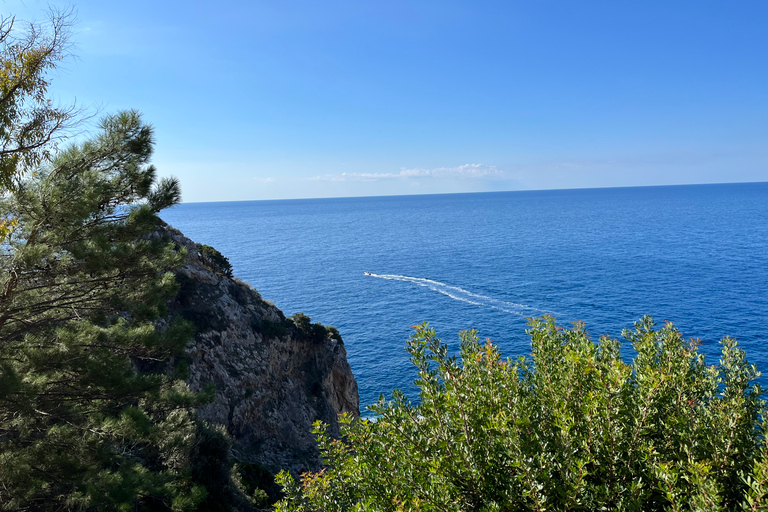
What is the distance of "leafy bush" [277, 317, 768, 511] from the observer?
7.09 metres

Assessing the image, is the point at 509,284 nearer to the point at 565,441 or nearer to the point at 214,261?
the point at 214,261

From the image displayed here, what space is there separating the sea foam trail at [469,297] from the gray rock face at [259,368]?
27.8 m

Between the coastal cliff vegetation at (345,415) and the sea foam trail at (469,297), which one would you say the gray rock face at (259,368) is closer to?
the coastal cliff vegetation at (345,415)

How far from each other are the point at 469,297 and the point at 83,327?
2298 inches

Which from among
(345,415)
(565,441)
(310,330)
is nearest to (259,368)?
(310,330)

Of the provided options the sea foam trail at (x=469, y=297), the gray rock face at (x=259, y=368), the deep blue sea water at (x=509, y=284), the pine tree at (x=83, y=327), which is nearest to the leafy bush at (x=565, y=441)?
the pine tree at (x=83, y=327)

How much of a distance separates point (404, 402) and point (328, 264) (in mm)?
87855

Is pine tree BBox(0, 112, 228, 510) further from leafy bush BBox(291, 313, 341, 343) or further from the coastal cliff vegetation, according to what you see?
leafy bush BBox(291, 313, 341, 343)

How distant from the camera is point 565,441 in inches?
291

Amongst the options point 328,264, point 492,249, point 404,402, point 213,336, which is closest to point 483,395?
point 404,402

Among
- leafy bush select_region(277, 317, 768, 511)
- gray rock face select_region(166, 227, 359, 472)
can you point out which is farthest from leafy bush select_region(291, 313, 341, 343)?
leafy bush select_region(277, 317, 768, 511)

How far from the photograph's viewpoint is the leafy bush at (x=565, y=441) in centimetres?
709

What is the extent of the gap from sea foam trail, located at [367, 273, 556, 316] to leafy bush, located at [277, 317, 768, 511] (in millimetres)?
47265

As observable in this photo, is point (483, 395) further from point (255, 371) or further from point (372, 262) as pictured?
point (372, 262)
